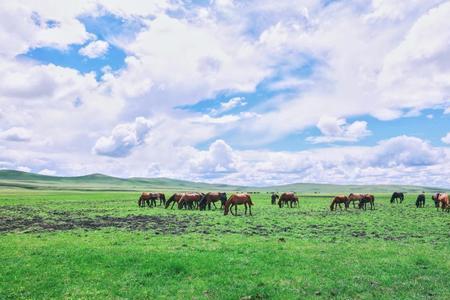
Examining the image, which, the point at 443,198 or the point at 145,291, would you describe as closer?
the point at 145,291

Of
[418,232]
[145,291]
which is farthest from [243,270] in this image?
[418,232]

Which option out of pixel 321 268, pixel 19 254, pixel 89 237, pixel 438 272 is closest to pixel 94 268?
pixel 19 254

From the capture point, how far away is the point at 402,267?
15.4 meters

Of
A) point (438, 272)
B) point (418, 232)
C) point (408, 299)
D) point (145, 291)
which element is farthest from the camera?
point (418, 232)

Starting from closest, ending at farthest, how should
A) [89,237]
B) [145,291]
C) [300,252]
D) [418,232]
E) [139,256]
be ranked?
[145,291], [139,256], [300,252], [89,237], [418,232]

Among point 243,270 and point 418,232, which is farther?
point 418,232

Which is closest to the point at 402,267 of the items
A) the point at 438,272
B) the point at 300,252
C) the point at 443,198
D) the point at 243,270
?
the point at 438,272

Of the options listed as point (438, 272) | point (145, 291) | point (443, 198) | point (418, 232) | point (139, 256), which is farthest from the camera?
point (443, 198)

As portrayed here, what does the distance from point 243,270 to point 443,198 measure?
4537 centimetres

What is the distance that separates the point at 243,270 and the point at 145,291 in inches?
174

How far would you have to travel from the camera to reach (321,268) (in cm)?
1519

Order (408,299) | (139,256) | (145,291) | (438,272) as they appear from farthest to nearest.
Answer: (139,256) < (438,272) < (145,291) < (408,299)

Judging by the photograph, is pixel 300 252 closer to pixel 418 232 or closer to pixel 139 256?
pixel 139 256

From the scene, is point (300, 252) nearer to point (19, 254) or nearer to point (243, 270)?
point (243, 270)
